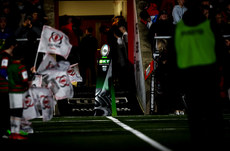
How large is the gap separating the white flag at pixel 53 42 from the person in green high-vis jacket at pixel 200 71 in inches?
212

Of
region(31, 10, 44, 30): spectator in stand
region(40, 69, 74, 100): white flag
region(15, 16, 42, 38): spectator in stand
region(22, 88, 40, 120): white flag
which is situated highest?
region(31, 10, 44, 30): spectator in stand

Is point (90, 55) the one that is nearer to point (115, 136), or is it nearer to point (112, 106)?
point (112, 106)

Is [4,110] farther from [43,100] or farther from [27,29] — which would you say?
[27,29]

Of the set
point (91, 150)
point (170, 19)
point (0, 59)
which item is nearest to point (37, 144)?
point (91, 150)

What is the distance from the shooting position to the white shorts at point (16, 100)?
28.5 feet

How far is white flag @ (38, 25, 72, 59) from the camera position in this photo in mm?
11555

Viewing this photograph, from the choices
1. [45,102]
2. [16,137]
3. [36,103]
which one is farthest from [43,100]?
[16,137]

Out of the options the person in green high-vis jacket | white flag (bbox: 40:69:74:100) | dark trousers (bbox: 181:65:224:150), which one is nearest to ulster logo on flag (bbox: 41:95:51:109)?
white flag (bbox: 40:69:74:100)

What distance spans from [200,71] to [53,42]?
231 inches

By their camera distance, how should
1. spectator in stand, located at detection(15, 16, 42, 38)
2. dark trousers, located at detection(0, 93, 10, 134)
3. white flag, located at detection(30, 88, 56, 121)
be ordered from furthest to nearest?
spectator in stand, located at detection(15, 16, 42, 38), white flag, located at detection(30, 88, 56, 121), dark trousers, located at detection(0, 93, 10, 134)

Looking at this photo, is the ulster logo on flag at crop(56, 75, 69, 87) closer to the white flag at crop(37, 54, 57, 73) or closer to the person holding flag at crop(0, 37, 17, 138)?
the white flag at crop(37, 54, 57, 73)

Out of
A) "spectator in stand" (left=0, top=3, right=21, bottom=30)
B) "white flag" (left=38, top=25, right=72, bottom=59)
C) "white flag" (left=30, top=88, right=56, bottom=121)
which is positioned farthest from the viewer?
"spectator in stand" (left=0, top=3, right=21, bottom=30)

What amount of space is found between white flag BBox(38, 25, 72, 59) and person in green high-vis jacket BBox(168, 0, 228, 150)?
5.37 m

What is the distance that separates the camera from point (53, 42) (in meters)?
11.7
